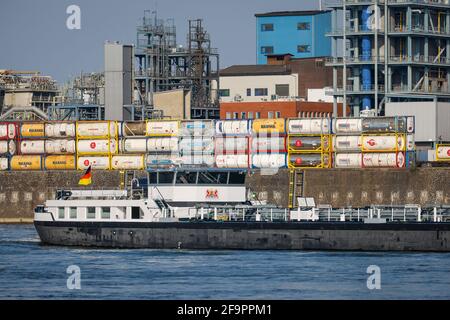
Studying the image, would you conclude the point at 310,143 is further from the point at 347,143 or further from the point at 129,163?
the point at 129,163

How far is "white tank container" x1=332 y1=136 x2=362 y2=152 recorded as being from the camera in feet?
359

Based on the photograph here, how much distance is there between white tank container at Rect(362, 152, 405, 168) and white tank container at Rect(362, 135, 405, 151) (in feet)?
1.64

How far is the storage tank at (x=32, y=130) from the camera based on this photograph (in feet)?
388

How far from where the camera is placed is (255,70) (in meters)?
152

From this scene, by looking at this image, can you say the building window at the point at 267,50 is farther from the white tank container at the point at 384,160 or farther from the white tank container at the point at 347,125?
the white tank container at the point at 384,160

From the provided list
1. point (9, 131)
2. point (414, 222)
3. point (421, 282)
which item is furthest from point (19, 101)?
point (421, 282)

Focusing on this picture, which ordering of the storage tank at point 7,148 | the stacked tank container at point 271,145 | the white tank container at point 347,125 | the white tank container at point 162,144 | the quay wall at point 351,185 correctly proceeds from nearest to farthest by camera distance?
the quay wall at point 351,185
the white tank container at point 347,125
the stacked tank container at point 271,145
the white tank container at point 162,144
the storage tank at point 7,148

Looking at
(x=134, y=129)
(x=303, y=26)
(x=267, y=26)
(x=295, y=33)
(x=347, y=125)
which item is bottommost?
(x=134, y=129)

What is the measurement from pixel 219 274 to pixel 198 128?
46.1 metres

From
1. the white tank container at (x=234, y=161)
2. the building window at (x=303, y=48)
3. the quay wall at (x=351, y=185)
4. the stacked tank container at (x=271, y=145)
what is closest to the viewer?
the quay wall at (x=351, y=185)

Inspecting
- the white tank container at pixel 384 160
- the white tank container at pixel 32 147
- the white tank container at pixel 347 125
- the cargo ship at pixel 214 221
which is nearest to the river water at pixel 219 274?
the cargo ship at pixel 214 221

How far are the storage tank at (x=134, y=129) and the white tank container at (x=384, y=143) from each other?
2041cm

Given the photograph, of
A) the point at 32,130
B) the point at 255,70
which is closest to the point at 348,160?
the point at 32,130
